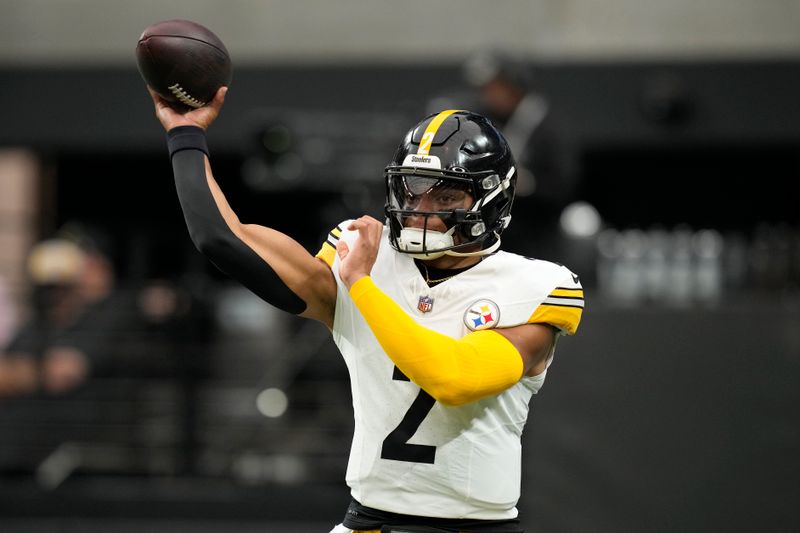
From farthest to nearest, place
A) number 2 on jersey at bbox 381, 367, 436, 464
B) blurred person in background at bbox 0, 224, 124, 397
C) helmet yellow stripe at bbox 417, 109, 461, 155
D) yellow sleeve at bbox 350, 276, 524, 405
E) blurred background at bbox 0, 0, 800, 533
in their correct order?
blurred person in background at bbox 0, 224, 124, 397 < blurred background at bbox 0, 0, 800, 533 < helmet yellow stripe at bbox 417, 109, 461, 155 < number 2 on jersey at bbox 381, 367, 436, 464 < yellow sleeve at bbox 350, 276, 524, 405

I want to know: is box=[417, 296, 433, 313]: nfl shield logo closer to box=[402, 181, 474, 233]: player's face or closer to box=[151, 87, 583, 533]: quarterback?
box=[151, 87, 583, 533]: quarterback

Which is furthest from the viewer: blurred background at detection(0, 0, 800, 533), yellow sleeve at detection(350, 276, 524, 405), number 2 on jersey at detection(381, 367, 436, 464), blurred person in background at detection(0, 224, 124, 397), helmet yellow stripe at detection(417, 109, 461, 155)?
blurred person in background at detection(0, 224, 124, 397)

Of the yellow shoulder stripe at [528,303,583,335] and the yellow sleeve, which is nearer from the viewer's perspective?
the yellow sleeve

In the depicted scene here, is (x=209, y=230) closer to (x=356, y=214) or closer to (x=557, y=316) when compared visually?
(x=557, y=316)

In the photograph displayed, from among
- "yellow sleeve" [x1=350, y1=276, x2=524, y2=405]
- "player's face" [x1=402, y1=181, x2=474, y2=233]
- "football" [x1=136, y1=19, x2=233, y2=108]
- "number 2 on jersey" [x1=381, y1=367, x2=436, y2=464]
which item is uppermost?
"football" [x1=136, y1=19, x2=233, y2=108]

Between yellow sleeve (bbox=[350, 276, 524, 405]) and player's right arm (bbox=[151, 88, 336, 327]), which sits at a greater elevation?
player's right arm (bbox=[151, 88, 336, 327])

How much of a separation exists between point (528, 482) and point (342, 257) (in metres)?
3.38

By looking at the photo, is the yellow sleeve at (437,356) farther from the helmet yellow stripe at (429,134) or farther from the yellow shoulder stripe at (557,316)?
the helmet yellow stripe at (429,134)

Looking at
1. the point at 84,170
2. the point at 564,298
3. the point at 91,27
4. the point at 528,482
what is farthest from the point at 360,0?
the point at 564,298

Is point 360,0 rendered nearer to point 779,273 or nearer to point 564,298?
point 779,273

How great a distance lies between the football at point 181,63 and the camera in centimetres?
325

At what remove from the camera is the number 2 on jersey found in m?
3.24

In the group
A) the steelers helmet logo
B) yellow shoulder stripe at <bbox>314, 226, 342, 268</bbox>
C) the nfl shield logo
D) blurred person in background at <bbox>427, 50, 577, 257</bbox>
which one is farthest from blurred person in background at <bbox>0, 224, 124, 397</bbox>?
the steelers helmet logo

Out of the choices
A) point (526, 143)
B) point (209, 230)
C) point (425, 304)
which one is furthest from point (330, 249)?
point (526, 143)
